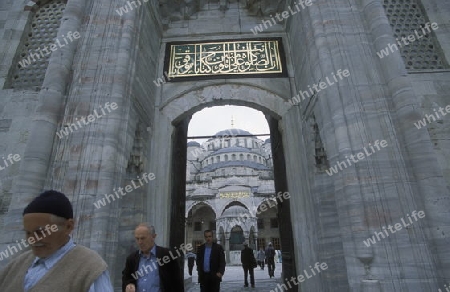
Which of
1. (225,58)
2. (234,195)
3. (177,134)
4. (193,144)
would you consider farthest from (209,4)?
(193,144)

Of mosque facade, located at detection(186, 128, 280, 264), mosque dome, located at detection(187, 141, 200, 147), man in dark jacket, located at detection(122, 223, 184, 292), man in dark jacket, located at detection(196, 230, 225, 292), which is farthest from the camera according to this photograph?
mosque dome, located at detection(187, 141, 200, 147)

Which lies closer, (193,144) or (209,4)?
(209,4)

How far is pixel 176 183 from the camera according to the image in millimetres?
5207

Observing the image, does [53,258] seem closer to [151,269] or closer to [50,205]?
[50,205]

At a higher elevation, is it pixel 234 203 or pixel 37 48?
pixel 37 48

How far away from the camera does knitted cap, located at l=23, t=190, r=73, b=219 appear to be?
1.12 m

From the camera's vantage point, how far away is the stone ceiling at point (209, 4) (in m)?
5.70

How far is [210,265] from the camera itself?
4277mm

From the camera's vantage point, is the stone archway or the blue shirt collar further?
the stone archway

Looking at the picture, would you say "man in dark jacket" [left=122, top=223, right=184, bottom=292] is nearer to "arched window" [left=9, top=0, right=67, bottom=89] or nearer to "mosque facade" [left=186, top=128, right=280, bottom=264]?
"arched window" [left=9, top=0, right=67, bottom=89]

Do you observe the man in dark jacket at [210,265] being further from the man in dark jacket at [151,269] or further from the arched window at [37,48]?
the arched window at [37,48]

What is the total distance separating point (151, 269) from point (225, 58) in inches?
173

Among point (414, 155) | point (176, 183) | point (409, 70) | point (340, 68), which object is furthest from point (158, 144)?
point (409, 70)

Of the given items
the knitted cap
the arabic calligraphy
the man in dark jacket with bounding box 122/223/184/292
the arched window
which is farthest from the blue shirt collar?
the arabic calligraphy
